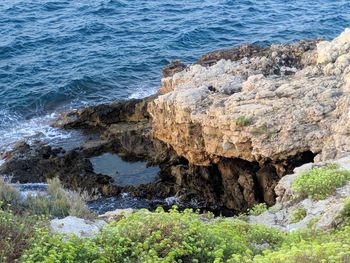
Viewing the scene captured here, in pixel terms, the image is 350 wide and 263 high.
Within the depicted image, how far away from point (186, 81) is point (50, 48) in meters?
17.4

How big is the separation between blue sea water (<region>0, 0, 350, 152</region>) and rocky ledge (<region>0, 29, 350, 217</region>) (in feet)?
12.5

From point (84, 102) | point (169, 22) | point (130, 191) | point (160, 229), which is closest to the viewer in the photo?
point (160, 229)

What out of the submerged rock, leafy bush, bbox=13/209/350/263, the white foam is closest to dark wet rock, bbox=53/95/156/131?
the white foam

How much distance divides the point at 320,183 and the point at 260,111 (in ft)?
22.8

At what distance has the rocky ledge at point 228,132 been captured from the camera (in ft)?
72.3

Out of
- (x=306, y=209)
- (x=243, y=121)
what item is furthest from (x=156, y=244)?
(x=243, y=121)

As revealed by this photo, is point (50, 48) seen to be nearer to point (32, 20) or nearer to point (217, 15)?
point (32, 20)

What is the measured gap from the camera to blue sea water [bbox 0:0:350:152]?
117 feet

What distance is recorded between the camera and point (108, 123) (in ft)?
104

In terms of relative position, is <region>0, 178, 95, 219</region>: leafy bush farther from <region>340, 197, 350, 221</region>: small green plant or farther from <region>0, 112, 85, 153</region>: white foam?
<region>0, 112, 85, 153</region>: white foam

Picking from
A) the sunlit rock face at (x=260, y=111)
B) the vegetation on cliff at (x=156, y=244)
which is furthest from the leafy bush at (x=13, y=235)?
the sunlit rock face at (x=260, y=111)

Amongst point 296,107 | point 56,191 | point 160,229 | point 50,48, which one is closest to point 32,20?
point 50,48

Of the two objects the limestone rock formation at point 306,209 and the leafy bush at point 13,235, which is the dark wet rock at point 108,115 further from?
the leafy bush at point 13,235

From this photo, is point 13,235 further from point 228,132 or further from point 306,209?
point 228,132
